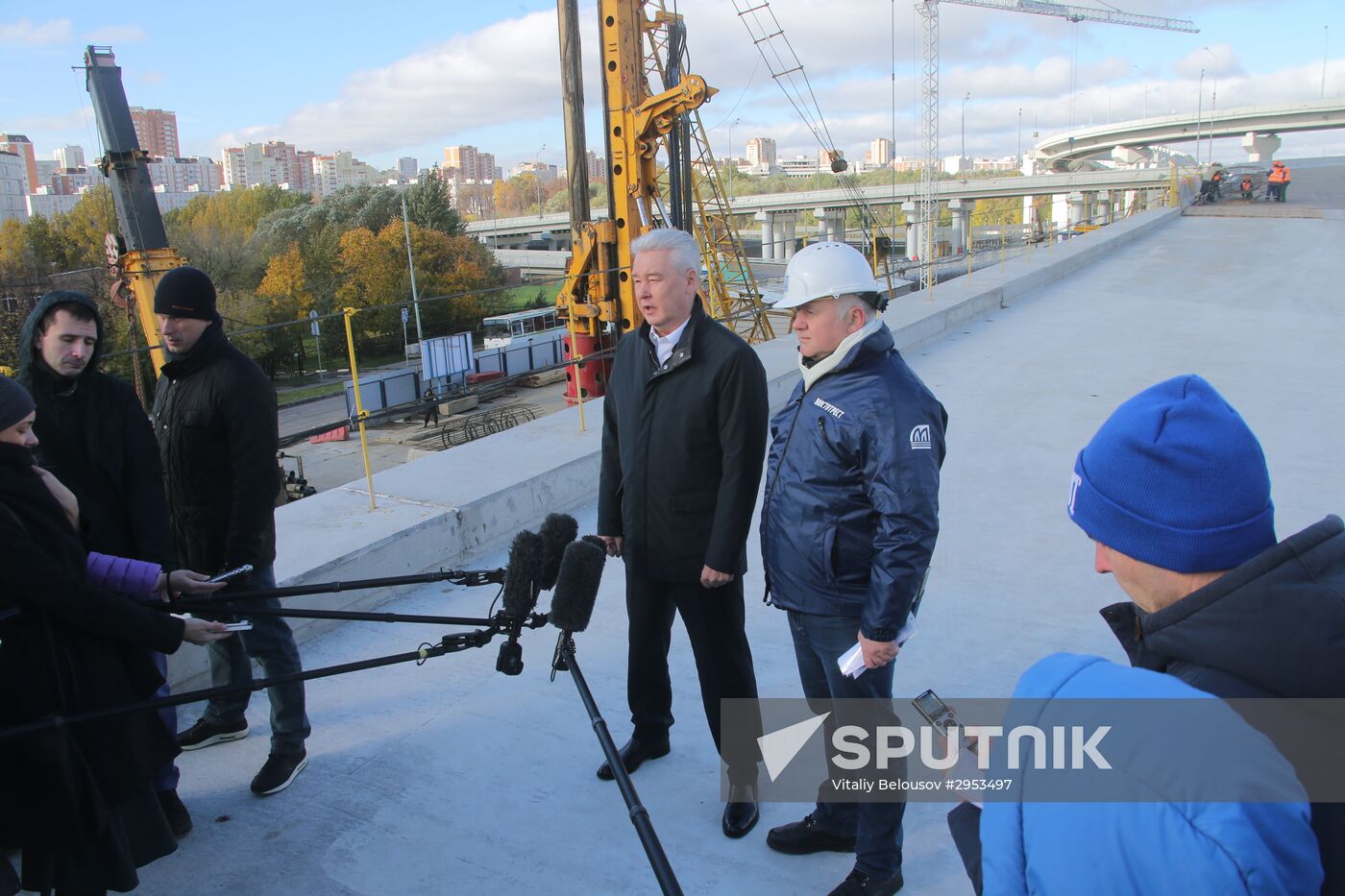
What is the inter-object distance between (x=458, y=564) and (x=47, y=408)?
7.22 feet

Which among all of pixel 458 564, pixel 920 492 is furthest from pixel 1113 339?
→ pixel 920 492

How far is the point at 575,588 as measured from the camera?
214cm

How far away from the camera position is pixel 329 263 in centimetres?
5344

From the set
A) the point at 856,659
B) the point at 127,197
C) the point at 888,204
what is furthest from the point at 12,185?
the point at 856,659

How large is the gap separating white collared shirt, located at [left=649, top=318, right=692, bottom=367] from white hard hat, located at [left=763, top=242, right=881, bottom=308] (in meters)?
0.53

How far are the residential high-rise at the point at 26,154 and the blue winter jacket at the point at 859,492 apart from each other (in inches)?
4266

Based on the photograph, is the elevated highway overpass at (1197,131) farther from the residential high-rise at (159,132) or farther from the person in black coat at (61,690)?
the residential high-rise at (159,132)

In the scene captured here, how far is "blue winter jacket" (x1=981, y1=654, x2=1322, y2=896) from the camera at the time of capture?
2.83 ft

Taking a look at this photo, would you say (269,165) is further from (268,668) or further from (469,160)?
(268,668)

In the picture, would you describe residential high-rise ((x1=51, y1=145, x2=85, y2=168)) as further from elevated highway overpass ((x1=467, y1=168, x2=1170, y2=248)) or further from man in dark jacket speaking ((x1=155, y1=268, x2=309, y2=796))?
man in dark jacket speaking ((x1=155, y1=268, x2=309, y2=796))

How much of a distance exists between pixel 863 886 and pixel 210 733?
7.76 feet

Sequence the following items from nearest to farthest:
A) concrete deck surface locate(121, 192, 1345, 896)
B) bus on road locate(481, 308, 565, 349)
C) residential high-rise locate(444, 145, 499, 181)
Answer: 1. concrete deck surface locate(121, 192, 1345, 896)
2. bus on road locate(481, 308, 565, 349)
3. residential high-rise locate(444, 145, 499, 181)

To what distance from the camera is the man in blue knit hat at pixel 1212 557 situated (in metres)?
1.01

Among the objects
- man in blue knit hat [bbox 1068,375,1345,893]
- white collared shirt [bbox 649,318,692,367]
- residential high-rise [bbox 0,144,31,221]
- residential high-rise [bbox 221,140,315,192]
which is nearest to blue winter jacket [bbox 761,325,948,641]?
white collared shirt [bbox 649,318,692,367]
